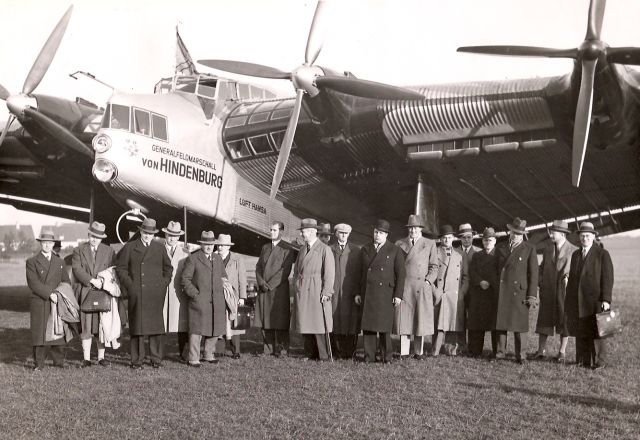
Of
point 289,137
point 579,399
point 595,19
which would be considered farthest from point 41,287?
point 595,19

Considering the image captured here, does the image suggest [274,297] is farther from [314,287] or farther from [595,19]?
[595,19]

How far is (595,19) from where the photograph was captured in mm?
9398

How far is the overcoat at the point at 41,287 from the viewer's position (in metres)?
8.52

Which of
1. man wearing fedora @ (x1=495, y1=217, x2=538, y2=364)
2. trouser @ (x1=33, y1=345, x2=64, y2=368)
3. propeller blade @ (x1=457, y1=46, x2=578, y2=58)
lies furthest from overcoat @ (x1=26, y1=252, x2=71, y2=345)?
propeller blade @ (x1=457, y1=46, x2=578, y2=58)

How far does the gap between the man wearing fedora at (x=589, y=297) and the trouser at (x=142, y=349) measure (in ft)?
18.5

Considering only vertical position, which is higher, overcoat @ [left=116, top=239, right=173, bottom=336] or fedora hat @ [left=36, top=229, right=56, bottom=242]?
fedora hat @ [left=36, top=229, right=56, bottom=242]

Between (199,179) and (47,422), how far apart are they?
26.4 feet

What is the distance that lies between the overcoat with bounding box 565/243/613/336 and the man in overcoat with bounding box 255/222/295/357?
412 centimetres

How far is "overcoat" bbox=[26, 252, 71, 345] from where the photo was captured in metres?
8.52

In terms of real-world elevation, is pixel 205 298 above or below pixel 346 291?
below

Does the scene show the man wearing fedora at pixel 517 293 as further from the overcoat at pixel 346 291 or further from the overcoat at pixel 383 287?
the overcoat at pixel 346 291

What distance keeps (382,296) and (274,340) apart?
2.09 meters

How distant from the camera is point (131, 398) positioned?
6828 millimetres

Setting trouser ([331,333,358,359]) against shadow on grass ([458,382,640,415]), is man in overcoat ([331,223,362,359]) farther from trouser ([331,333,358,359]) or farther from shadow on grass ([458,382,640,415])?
shadow on grass ([458,382,640,415])
